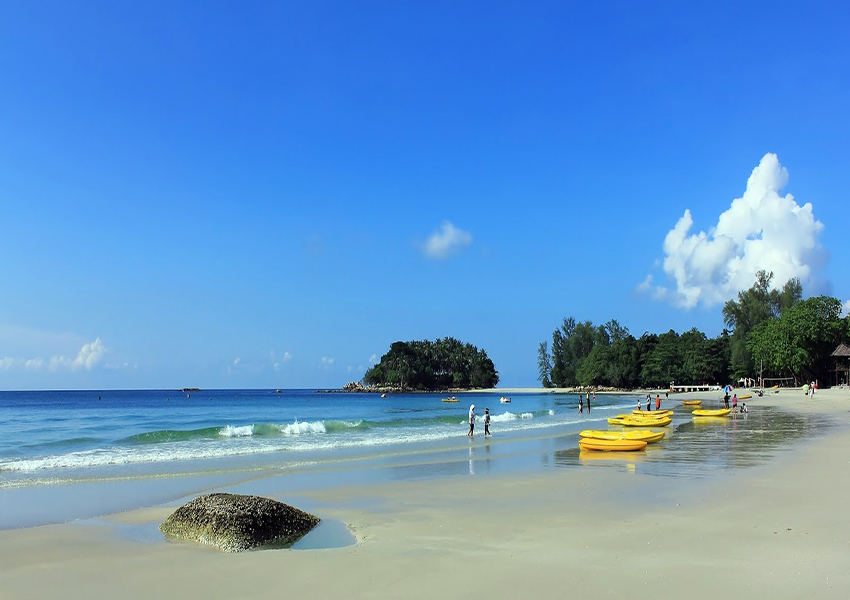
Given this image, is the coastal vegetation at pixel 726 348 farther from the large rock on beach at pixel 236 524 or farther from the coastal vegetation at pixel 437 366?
the large rock on beach at pixel 236 524

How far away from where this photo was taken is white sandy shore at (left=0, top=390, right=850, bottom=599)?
7.04 m

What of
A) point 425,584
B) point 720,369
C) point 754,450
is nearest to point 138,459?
point 425,584

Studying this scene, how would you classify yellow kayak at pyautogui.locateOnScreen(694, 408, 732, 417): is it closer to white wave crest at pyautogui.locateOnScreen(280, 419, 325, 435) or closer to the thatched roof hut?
white wave crest at pyautogui.locateOnScreen(280, 419, 325, 435)

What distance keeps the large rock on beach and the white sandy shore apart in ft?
1.33

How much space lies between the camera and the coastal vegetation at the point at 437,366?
159 m

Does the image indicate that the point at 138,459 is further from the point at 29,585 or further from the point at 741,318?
the point at 741,318

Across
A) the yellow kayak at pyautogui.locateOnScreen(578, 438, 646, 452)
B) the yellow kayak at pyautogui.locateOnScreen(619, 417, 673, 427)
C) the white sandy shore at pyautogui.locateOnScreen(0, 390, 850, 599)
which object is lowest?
the yellow kayak at pyautogui.locateOnScreen(619, 417, 673, 427)

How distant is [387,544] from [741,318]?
10640 centimetres

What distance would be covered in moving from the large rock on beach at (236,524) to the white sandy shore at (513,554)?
0.40 meters

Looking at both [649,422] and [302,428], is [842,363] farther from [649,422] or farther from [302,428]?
[302,428]

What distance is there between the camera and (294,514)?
405 inches

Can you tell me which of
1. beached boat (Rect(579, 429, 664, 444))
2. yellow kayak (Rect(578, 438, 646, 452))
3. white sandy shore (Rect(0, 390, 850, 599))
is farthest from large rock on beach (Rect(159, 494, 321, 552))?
beached boat (Rect(579, 429, 664, 444))

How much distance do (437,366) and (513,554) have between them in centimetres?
15422

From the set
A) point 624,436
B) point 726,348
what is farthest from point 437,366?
point 624,436
